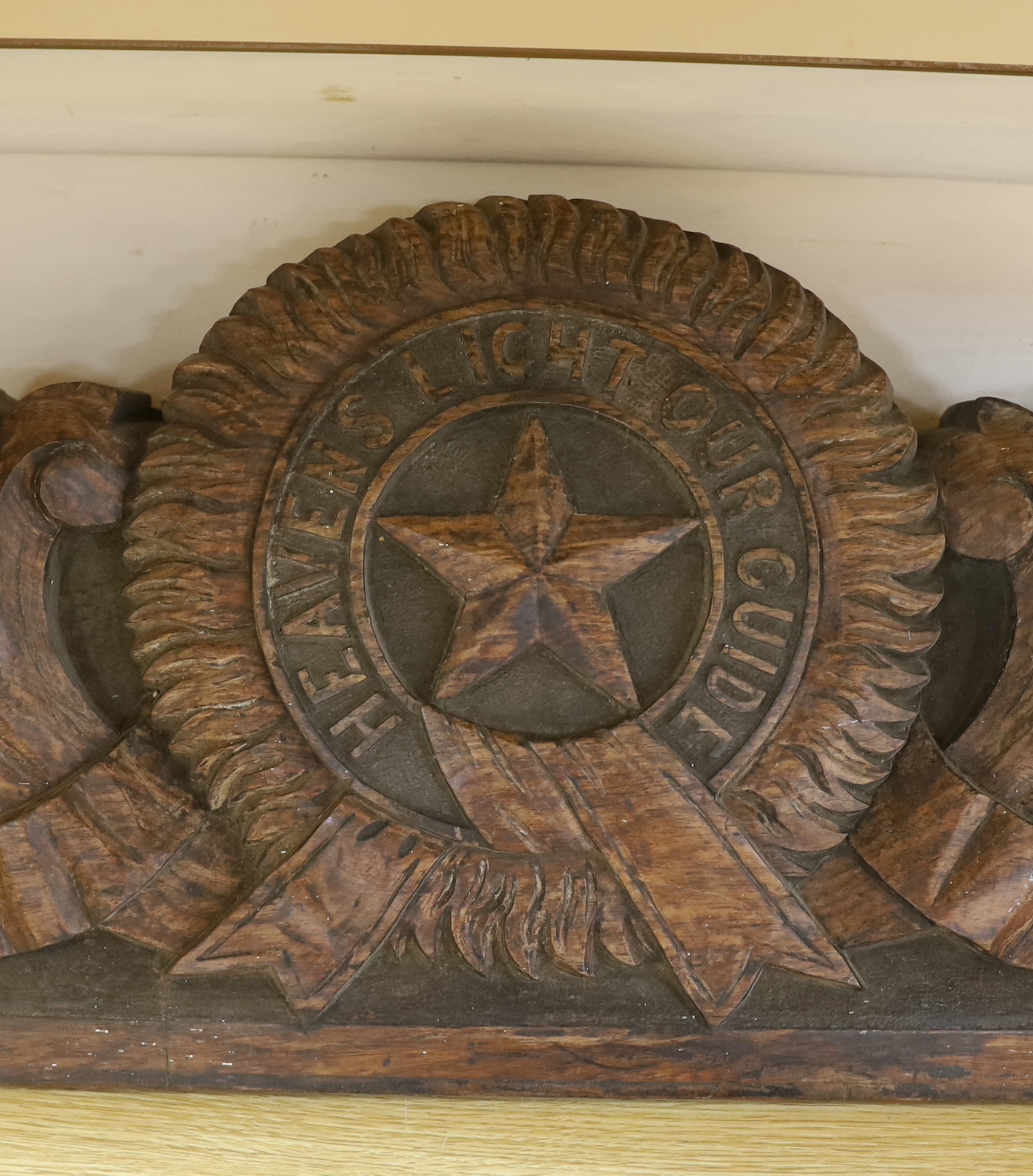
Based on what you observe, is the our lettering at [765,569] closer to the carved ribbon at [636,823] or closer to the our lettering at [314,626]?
the carved ribbon at [636,823]

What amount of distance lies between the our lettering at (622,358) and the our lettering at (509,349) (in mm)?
112

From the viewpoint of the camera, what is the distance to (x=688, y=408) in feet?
5.23

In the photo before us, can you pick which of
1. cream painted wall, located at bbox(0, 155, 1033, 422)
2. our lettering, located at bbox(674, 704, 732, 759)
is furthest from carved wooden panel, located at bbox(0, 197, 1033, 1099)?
cream painted wall, located at bbox(0, 155, 1033, 422)

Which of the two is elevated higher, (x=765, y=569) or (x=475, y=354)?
(x=475, y=354)

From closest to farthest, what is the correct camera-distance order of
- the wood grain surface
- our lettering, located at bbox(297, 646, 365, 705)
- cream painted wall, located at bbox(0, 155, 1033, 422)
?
our lettering, located at bbox(297, 646, 365, 705) → the wood grain surface → cream painted wall, located at bbox(0, 155, 1033, 422)

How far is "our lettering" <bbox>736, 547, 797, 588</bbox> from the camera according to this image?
1576 millimetres

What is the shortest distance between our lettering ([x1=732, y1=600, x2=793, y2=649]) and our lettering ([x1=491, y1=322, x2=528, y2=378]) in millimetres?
415

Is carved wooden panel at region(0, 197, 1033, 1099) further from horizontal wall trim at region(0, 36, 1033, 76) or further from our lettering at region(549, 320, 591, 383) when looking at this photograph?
horizontal wall trim at region(0, 36, 1033, 76)

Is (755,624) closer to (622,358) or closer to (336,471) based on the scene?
(622,358)

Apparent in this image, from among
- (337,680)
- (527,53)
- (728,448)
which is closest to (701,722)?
(728,448)

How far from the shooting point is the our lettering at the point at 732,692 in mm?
1566

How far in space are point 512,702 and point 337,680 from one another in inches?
8.8

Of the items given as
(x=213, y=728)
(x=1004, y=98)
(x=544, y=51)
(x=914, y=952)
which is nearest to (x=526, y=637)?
(x=213, y=728)

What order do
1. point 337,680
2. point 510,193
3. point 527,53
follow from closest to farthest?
1. point 337,680
2. point 527,53
3. point 510,193
